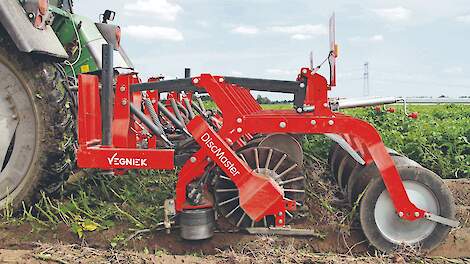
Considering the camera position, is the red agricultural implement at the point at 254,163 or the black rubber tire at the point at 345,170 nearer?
the red agricultural implement at the point at 254,163

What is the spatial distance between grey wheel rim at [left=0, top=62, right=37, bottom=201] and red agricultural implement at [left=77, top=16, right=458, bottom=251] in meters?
0.44

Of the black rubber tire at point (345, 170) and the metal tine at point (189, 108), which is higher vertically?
the metal tine at point (189, 108)

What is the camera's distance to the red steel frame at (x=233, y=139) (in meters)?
3.57

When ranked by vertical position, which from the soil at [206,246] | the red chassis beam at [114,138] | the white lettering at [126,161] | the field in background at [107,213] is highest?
the red chassis beam at [114,138]

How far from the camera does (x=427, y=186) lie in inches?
143

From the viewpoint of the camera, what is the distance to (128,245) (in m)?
3.69

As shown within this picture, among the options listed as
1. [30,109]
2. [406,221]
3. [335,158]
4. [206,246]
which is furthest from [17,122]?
[406,221]

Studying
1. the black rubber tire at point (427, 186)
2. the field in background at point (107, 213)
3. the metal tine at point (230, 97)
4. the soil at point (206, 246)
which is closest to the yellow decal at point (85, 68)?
the field in background at point (107, 213)

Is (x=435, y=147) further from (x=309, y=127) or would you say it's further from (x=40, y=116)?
(x=40, y=116)

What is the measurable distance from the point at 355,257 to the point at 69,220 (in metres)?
2.08

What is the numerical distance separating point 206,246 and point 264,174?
64 cm

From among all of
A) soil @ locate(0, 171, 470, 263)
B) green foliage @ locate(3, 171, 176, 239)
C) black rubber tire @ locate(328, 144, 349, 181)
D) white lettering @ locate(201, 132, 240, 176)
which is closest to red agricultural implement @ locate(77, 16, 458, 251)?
white lettering @ locate(201, 132, 240, 176)

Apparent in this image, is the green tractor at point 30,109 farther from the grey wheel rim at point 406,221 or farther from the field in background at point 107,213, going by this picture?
the grey wheel rim at point 406,221

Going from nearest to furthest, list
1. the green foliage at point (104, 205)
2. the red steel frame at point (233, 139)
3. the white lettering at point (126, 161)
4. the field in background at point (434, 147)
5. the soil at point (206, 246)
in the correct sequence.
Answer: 1. the soil at point (206, 246)
2. the red steel frame at point (233, 139)
3. the white lettering at point (126, 161)
4. the green foliage at point (104, 205)
5. the field in background at point (434, 147)
